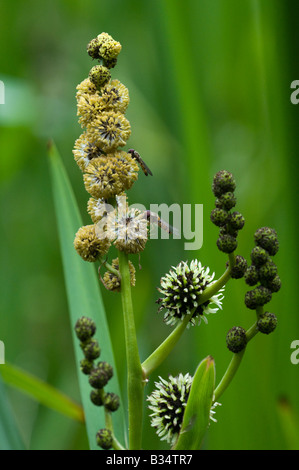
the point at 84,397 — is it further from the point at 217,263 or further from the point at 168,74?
the point at 168,74

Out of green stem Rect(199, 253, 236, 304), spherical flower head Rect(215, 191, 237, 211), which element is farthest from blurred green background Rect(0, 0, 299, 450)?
spherical flower head Rect(215, 191, 237, 211)

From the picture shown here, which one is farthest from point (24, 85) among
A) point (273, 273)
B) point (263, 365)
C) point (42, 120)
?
point (273, 273)

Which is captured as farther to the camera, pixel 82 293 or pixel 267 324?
pixel 82 293

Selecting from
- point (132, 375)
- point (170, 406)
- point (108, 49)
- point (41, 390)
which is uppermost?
point (108, 49)

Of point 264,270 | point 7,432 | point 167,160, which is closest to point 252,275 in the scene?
point 264,270

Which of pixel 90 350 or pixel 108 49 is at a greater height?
pixel 108 49

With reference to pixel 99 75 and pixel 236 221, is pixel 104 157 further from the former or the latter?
pixel 236 221

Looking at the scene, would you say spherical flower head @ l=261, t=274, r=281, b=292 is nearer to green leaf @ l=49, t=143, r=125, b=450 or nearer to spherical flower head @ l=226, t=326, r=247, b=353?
spherical flower head @ l=226, t=326, r=247, b=353
